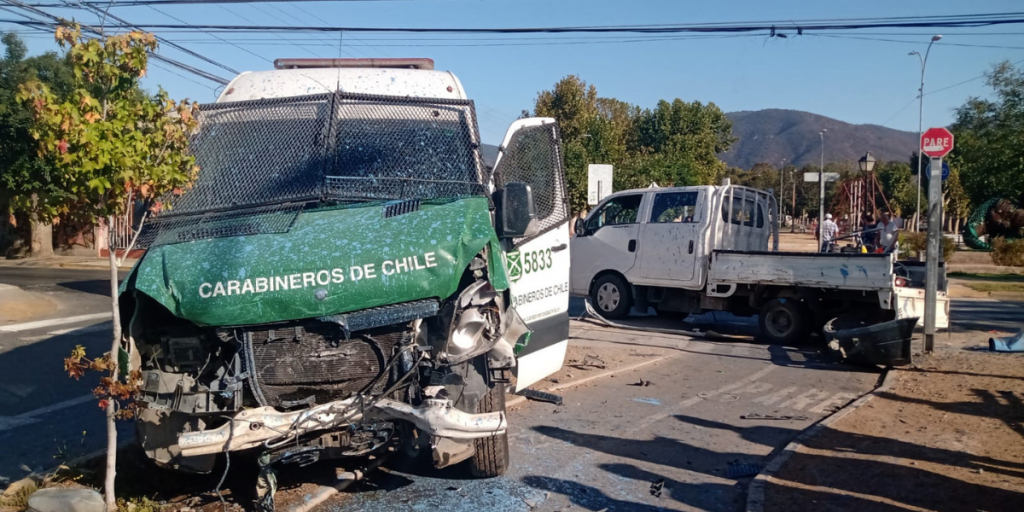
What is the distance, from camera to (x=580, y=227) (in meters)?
13.0

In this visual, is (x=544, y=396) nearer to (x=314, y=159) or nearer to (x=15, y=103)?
(x=314, y=159)

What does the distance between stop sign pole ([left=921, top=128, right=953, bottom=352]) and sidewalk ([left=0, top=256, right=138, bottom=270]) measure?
20586 mm

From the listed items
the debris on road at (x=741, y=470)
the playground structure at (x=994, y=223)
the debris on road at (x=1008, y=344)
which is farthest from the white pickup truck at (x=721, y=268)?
the playground structure at (x=994, y=223)

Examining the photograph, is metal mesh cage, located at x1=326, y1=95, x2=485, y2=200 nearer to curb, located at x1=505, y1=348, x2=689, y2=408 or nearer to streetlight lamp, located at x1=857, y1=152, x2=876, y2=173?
curb, located at x1=505, y1=348, x2=689, y2=408

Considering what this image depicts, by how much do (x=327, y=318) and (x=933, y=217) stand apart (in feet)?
27.2

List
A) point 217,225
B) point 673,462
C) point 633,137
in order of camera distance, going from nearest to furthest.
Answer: point 217,225 < point 673,462 < point 633,137

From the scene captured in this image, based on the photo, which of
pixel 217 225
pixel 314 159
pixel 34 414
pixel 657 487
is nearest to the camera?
pixel 217 225

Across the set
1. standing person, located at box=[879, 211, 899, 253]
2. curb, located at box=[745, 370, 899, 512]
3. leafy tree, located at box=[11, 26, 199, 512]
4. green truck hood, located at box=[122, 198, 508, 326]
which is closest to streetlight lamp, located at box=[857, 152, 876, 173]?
standing person, located at box=[879, 211, 899, 253]

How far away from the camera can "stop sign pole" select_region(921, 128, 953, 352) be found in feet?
32.6

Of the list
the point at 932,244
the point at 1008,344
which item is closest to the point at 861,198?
the point at 1008,344

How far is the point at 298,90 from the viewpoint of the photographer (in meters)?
6.37

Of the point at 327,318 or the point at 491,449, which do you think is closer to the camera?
the point at 327,318

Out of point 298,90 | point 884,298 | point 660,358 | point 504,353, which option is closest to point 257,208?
point 298,90

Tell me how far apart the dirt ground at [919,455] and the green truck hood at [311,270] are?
8.13 ft
